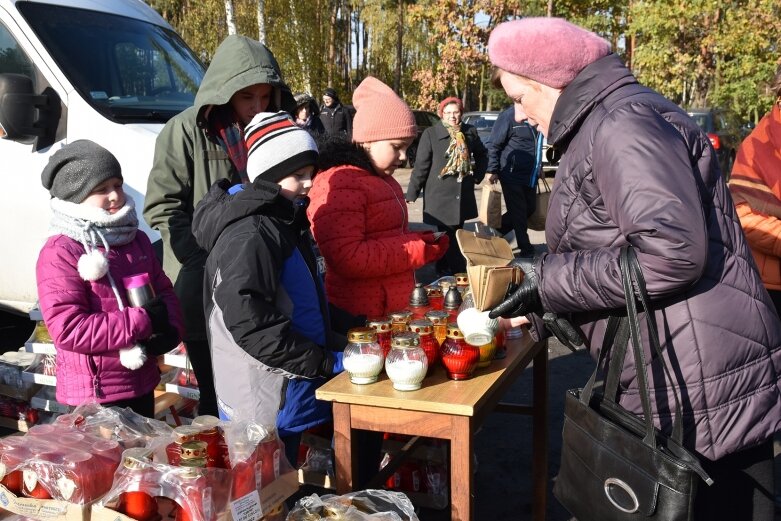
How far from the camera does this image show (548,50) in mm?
1957

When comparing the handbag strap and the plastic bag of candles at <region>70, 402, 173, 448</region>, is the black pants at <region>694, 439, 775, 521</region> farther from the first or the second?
the plastic bag of candles at <region>70, 402, 173, 448</region>

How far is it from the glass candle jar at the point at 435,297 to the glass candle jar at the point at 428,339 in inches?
21.3

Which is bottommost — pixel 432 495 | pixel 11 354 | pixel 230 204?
pixel 432 495

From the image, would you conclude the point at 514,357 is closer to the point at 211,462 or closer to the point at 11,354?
the point at 211,462

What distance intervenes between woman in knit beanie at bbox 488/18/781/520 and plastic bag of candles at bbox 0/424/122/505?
1167 millimetres

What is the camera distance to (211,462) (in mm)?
2031

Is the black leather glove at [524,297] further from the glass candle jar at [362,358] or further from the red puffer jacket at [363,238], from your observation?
the red puffer jacket at [363,238]

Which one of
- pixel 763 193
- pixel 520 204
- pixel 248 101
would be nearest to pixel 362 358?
pixel 248 101

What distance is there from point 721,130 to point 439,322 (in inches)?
547

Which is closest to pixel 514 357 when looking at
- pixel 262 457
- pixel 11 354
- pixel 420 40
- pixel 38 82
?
pixel 262 457

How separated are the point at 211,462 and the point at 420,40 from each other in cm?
3381

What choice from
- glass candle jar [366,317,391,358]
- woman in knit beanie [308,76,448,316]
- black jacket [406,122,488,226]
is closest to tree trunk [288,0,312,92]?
black jacket [406,122,488,226]

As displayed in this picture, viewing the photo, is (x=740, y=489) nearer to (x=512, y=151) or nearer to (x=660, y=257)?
(x=660, y=257)

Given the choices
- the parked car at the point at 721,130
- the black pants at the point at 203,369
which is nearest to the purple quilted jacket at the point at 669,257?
the black pants at the point at 203,369
